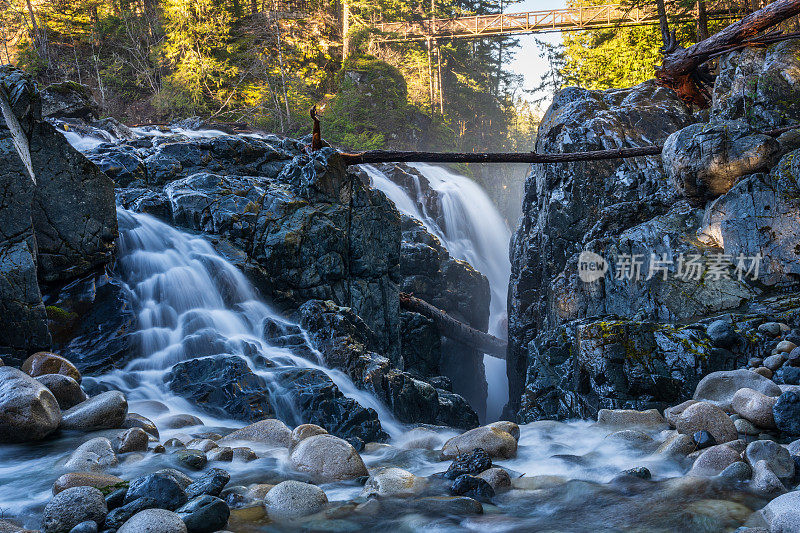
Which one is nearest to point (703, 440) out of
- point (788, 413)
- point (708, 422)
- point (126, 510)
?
point (708, 422)

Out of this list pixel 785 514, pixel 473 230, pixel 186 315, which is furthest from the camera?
pixel 473 230

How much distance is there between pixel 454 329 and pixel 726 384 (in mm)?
11257

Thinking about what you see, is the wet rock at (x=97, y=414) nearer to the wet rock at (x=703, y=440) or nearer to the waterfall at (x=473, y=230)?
the wet rock at (x=703, y=440)

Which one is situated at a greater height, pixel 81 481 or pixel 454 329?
pixel 81 481

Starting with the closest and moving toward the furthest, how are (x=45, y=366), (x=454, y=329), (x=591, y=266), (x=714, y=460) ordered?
(x=714, y=460)
(x=45, y=366)
(x=591, y=266)
(x=454, y=329)

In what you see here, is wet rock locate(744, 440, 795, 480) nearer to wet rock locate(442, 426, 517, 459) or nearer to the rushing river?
the rushing river

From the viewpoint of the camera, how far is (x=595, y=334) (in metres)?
7.90

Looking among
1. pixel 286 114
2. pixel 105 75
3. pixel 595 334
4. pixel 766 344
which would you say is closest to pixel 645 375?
pixel 595 334

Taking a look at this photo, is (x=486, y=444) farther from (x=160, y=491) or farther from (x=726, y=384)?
(x=160, y=491)

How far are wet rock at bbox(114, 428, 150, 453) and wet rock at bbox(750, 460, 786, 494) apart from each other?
5062 mm

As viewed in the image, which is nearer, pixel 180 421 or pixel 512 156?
pixel 180 421

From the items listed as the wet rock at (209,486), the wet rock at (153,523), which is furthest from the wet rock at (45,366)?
the wet rock at (153,523)

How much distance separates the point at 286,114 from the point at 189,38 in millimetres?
6068

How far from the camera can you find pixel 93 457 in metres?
4.56
